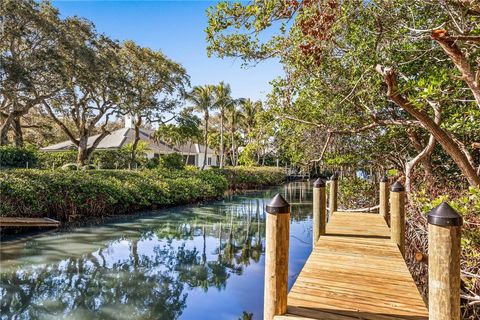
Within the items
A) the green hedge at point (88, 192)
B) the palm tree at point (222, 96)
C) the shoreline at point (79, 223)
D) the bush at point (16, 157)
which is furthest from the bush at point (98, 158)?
the palm tree at point (222, 96)

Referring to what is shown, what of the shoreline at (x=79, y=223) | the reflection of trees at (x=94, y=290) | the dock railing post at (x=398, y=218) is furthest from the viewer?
the shoreline at (x=79, y=223)

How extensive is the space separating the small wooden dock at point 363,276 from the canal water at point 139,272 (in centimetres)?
213

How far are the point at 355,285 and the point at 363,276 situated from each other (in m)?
0.36

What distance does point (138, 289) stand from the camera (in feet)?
22.1

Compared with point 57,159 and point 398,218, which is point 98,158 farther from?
point 398,218

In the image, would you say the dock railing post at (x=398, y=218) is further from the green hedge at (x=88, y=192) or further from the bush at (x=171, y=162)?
the bush at (x=171, y=162)

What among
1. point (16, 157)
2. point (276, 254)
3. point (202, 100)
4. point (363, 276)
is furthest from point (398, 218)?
point (202, 100)

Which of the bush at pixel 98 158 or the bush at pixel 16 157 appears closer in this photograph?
the bush at pixel 16 157

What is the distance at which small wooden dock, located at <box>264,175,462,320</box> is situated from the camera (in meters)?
2.07

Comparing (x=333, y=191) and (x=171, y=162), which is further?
(x=171, y=162)

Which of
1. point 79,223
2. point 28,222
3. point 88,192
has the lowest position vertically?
point 79,223

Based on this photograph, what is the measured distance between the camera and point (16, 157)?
20172 millimetres

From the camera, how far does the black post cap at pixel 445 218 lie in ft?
6.60

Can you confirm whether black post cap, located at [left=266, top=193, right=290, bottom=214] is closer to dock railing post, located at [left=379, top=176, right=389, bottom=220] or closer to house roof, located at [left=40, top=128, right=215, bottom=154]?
dock railing post, located at [left=379, top=176, right=389, bottom=220]
